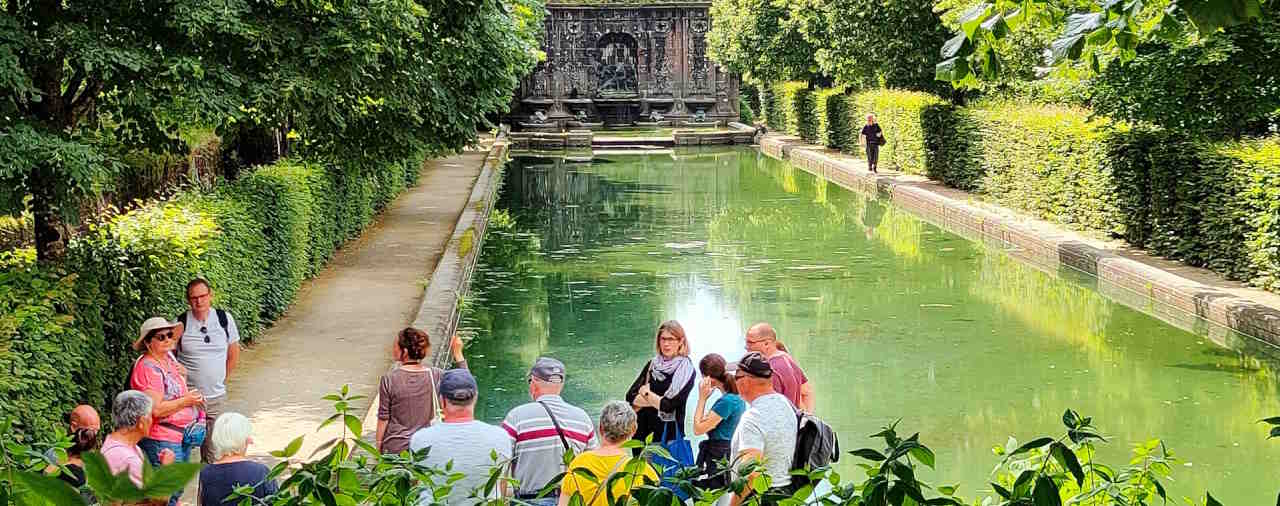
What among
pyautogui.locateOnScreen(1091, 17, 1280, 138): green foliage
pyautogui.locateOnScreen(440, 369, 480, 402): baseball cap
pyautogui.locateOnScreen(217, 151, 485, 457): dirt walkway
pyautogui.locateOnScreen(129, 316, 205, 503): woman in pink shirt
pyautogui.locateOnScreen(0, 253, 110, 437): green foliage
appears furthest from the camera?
pyautogui.locateOnScreen(1091, 17, 1280, 138): green foliage

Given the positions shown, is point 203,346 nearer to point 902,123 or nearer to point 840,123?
point 902,123

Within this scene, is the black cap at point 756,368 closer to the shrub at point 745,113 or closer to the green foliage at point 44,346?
the green foliage at point 44,346

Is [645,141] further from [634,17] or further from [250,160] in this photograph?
[250,160]

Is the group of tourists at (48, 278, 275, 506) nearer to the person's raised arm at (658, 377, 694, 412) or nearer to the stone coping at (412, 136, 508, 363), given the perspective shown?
the person's raised arm at (658, 377, 694, 412)

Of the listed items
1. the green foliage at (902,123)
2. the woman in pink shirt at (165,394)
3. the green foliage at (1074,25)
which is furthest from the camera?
the green foliage at (902,123)

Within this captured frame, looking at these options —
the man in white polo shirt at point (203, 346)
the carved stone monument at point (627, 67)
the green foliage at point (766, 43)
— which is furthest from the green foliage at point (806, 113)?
the man in white polo shirt at point (203, 346)

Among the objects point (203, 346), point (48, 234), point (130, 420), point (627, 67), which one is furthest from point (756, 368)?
point (627, 67)

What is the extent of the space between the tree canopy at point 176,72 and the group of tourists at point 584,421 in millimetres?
3765

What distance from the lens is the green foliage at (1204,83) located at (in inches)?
702

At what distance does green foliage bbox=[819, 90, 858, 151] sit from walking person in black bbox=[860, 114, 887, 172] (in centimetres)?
568

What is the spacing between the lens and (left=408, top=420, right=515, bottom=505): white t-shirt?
622 cm

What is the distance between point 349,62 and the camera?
12.6m

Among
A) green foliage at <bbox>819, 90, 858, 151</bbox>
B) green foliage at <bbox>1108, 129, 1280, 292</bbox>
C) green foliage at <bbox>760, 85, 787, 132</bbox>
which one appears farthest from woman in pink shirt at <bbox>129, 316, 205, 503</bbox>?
green foliage at <bbox>760, 85, 787, 132</bbox>

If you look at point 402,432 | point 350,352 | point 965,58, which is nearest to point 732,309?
point 350,352
